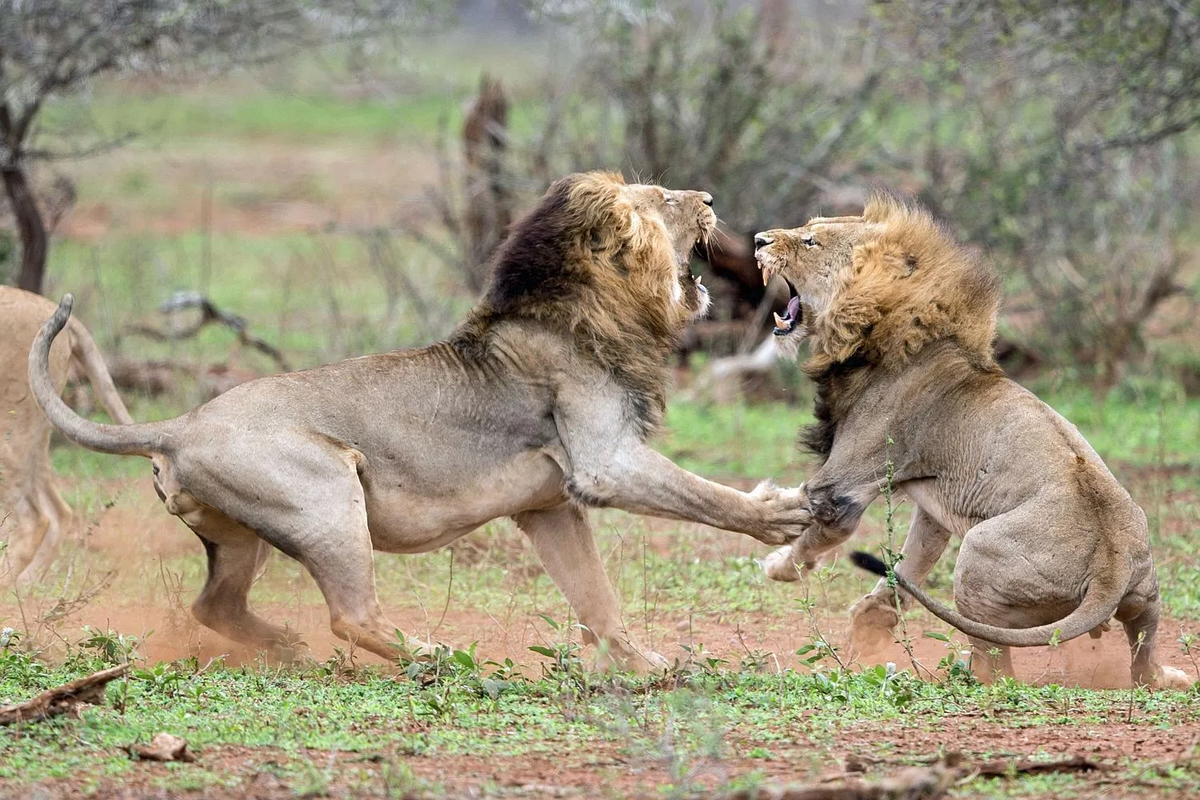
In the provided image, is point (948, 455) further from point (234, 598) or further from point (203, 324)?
point (203, 324)

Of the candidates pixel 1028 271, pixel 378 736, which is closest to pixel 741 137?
pixel 1028 271

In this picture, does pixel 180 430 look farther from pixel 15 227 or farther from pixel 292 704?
pixel 15 227

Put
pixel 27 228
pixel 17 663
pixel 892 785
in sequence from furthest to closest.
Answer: pixel 27 228, pixel 17 663, pixel 892 785

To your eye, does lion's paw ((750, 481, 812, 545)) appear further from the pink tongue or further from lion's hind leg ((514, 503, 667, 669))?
the pink tongue

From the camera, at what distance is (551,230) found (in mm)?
4355

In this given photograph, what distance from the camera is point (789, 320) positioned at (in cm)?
462

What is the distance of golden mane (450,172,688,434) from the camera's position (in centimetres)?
426

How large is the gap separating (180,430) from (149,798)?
146 cm

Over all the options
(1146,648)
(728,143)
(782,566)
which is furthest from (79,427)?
(728,143)

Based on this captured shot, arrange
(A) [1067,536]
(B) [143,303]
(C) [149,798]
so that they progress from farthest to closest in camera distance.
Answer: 1. (B) [143,303]
2. (A) [1067,536]
3. (C) [149,798]

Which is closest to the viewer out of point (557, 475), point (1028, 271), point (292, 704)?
point (292, 704)

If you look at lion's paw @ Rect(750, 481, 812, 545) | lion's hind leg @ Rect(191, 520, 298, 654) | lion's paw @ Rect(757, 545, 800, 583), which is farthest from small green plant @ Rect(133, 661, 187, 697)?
lion's paw @ Rect(757, 545, 800, 583)

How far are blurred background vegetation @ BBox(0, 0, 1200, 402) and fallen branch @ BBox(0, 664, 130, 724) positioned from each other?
15.2 feet

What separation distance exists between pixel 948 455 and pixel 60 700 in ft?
8.02
